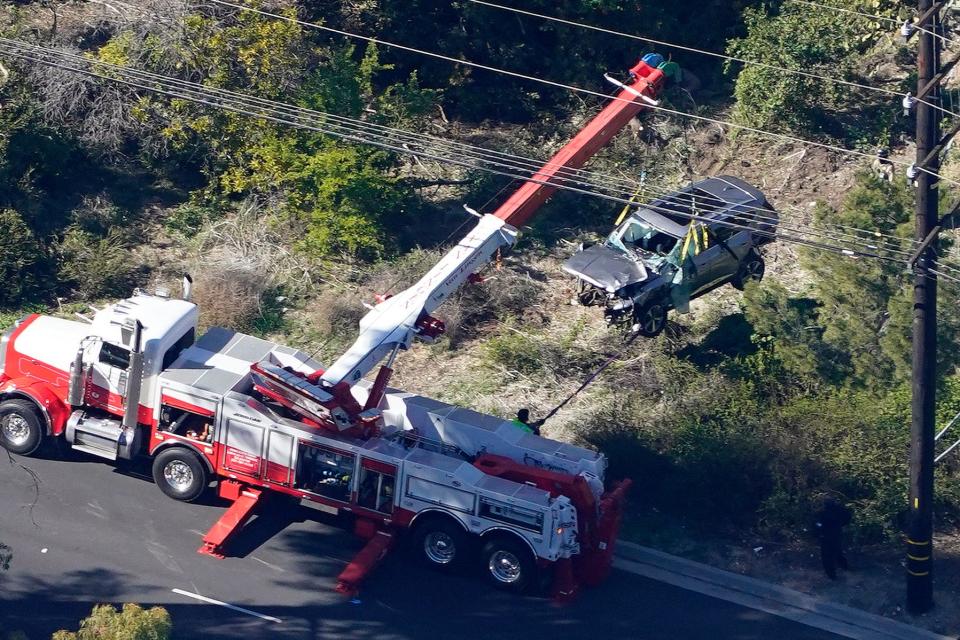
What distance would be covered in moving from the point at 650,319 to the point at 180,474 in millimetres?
7644

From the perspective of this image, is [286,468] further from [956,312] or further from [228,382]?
[956,312]

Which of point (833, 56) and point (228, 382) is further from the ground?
point (833, 56)

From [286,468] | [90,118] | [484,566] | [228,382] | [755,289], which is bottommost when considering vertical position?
[484,566]

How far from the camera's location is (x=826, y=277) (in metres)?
17.4

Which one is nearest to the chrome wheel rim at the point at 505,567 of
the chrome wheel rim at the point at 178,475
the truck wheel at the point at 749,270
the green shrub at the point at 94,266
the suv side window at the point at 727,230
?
the chrome wheel rim at the point at 178,475

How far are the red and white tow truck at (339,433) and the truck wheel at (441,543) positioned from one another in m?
0.02

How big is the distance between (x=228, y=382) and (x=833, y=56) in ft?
47.8

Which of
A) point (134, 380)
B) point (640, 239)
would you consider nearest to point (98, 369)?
point (134, 380)

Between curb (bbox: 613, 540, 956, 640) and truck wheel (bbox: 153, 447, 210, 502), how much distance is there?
5.75m

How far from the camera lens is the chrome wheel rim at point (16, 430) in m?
16.3

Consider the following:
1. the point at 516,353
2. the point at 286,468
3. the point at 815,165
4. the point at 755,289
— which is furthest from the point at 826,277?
the point at 286,468

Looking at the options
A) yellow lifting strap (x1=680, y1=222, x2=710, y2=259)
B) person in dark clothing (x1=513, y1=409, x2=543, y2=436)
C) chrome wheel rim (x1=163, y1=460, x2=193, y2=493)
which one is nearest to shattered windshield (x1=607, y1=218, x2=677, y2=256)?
yellow lifting strap (x1=680, y1=222, x2=710, y2=259)

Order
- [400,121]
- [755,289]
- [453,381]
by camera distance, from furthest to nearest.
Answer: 1. [400,121]
2. [453,381]
3. [755,289]

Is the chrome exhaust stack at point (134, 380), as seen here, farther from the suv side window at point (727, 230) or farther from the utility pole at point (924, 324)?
the utility pole at point (924, 324)
